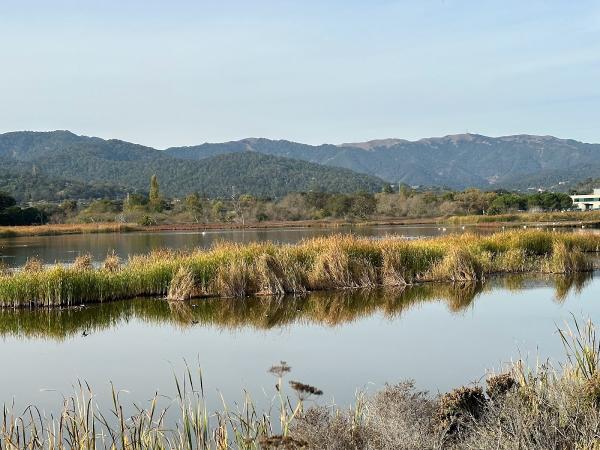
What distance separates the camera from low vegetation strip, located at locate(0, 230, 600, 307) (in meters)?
16.7

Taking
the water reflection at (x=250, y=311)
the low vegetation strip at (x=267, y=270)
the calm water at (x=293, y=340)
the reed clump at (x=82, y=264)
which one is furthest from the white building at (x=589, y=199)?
the reed clump at (x=82, y=264)

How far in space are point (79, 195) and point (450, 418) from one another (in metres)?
121

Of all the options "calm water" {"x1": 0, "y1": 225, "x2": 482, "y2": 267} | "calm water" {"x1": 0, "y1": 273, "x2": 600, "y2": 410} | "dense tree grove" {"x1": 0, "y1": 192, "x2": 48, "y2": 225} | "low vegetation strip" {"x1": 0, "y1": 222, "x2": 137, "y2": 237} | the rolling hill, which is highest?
the rolling hill

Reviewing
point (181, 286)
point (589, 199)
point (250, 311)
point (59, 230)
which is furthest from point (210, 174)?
point (250, 311)

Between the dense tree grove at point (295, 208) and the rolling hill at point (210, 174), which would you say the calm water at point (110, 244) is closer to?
the dense tree grove at point (295, 208)

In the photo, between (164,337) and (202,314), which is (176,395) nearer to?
(164,337)

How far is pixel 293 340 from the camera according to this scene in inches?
483

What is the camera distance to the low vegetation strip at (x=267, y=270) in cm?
1673

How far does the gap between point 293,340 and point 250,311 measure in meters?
3.50

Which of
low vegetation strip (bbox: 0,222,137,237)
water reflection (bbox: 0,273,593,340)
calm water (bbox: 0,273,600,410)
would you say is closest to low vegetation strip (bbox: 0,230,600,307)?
water reflection (bbox: 0,273,593,340)

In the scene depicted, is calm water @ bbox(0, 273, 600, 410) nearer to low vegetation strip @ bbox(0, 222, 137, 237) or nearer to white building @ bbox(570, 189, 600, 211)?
low vegetation strip @ bbox(0, 222, 137, 237)

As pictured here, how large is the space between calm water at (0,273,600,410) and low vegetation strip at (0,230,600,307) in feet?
2.46

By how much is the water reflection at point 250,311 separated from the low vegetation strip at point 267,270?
52cm

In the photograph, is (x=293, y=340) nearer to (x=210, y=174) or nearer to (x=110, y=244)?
(x=110, y=244)
